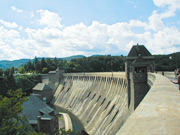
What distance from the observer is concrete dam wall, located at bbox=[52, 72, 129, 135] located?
3471 cm

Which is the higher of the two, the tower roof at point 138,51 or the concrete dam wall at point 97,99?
the tower roof at point 138,51

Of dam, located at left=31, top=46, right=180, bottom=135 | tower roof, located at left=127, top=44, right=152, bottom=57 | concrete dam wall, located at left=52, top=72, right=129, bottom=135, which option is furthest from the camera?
tower roof, located at left=127, top=44, right=152, bottom=57

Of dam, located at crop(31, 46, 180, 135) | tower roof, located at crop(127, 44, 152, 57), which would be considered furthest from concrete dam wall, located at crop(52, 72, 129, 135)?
tower roof, located at crop(127, 44, 152, 57)

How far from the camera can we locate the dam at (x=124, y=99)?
3.28 meters

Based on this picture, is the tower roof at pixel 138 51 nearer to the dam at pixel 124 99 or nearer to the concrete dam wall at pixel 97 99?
the dam at pixel 124 99

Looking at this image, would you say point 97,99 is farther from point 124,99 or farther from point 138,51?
point 138,51

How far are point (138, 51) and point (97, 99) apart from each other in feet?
66.1

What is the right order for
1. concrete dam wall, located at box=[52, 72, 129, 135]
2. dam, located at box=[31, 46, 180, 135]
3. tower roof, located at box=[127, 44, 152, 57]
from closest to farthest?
dam, located at box=[31, 46, 180, 135], concrete dam wall, located at box=[52, 72, 129, 135], tower roof, located at box=[127, 44, 152, 57]

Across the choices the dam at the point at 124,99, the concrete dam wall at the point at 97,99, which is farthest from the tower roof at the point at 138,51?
the concrete dam wall at the point at 97,99

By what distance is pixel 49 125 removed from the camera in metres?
32.8

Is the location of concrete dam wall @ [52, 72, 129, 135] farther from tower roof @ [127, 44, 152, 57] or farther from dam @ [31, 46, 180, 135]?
tower roof @ [127, 44, 152, 57]

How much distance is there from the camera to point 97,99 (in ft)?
163

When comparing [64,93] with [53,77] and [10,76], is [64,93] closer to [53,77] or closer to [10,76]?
[53,77]

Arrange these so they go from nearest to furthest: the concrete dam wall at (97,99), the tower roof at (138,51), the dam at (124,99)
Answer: the dam at (124,99), the concrete dam wall at (97,99), the tower roof at (138,51)
